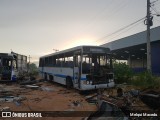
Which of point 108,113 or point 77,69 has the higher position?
point 77,69

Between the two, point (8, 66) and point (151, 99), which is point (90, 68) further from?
point (8, 66)

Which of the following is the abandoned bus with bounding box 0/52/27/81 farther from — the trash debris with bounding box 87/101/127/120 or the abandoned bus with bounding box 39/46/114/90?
the trash debris with bounding box 87/101/127/120

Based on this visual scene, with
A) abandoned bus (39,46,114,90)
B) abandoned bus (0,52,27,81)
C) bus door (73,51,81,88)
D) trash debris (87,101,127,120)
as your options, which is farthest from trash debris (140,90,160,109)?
abandoned bus (0,52,27,81)

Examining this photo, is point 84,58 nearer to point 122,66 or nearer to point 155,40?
point 122,66

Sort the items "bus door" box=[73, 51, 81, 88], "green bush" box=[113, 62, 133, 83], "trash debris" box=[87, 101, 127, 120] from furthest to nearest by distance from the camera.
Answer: "green bush" box=[113, 62, 133, 83], "bus door" box=[73, 51, 81, 88], "trash debris" box=[87, 101, 127, 120]

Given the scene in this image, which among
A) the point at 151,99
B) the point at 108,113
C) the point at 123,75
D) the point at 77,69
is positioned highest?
the point at 77,69

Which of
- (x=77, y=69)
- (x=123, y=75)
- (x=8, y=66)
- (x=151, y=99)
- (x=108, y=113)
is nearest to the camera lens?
(x=108, y=113)

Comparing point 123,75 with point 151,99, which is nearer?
point 151,99

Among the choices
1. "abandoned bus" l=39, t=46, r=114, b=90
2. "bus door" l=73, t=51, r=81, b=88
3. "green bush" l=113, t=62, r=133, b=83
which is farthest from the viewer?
"green bush" l=113, t=62, r=133, b=83

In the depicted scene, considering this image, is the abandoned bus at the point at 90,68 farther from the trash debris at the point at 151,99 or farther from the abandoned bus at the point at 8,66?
the abandoned bus at the point at 8,66

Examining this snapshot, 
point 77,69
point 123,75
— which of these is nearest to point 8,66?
point 77,69

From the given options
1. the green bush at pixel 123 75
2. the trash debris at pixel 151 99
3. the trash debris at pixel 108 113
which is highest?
the green bush at pixel 123 75

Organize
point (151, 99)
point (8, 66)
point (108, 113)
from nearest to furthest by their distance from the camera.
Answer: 1. point (108, 113)
2. point (151, 99)
3. point (8, 66)

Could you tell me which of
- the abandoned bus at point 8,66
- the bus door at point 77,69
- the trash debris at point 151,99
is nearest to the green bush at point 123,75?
the bus door at point 77,69
